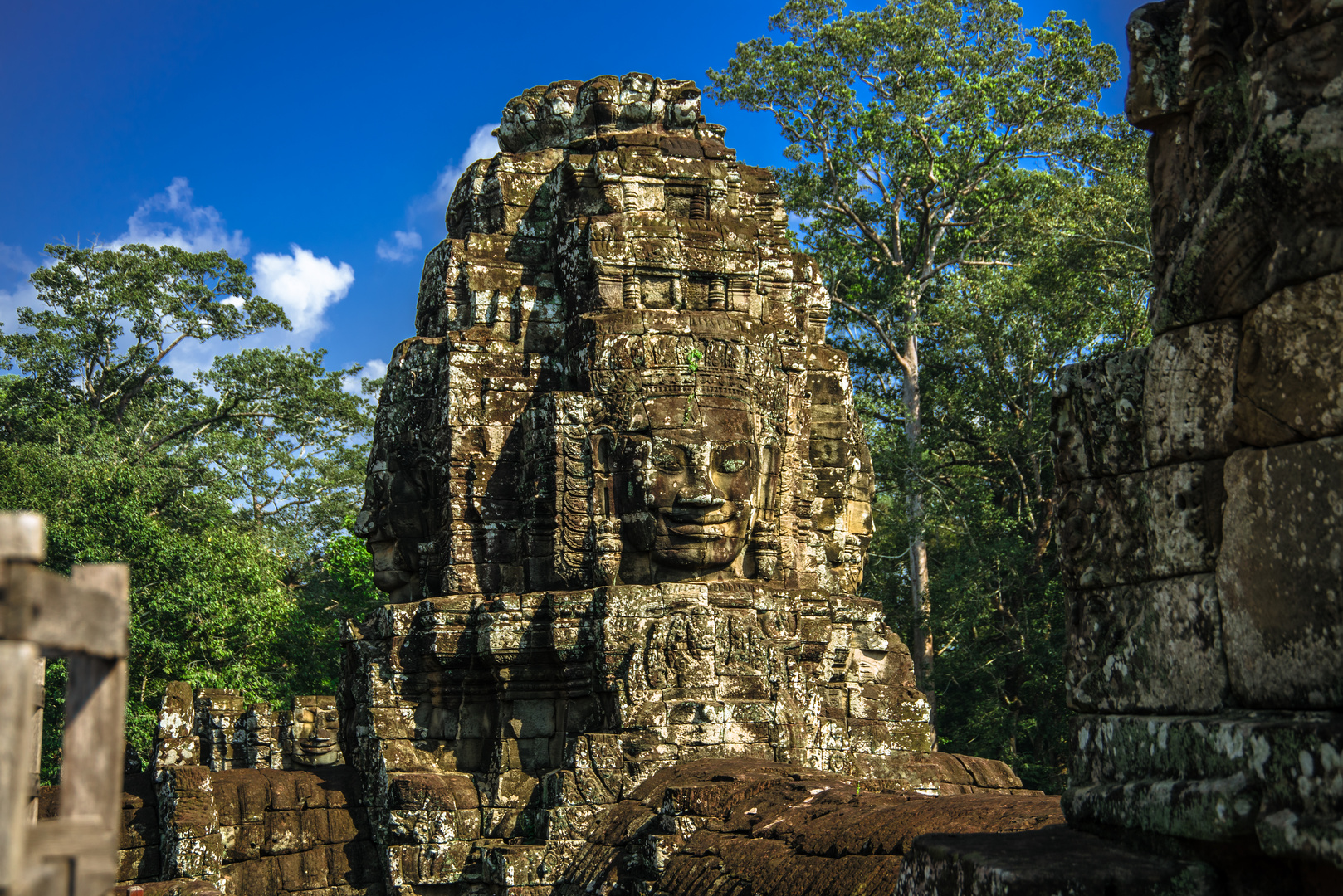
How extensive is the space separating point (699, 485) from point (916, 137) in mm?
15115

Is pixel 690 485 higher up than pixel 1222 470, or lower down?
higher up

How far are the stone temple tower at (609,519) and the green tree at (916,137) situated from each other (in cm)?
1090

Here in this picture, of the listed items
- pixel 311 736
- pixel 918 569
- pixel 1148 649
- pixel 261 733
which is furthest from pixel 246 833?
pixel 918 569

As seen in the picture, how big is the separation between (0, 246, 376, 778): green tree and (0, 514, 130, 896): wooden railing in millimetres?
18079

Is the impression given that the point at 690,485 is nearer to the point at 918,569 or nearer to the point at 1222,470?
the point at 1222,470

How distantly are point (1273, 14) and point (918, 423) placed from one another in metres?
19.0

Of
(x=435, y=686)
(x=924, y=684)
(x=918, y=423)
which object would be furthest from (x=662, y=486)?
(x=918, y=423)

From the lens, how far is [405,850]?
9.07 meters

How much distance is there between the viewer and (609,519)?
9.76 meters

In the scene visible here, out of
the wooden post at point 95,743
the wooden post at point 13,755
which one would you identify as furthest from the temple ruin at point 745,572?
the wooden post at point 13,755

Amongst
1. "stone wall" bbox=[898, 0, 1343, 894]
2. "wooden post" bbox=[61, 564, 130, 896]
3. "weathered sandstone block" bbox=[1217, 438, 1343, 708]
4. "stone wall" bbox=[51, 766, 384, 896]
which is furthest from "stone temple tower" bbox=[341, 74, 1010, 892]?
"wooden post" bbox=[61, 564, 130, 896]

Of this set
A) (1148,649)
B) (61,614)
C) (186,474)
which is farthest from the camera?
(186,474)

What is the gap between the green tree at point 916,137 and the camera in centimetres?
2252

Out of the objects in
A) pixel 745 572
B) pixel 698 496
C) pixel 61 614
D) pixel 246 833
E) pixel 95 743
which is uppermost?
pixel 698 496
